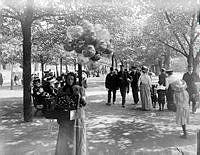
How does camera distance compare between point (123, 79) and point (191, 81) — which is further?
point (123, 79)

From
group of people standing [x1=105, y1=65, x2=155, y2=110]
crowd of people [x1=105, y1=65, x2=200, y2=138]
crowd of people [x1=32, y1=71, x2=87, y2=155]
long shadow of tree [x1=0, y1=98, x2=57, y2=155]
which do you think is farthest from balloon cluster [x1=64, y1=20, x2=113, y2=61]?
group of people standing [x1=105, y1=65, x2=155, y2=110]

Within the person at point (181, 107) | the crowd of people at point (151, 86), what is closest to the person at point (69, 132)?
the person at point (181, 107)

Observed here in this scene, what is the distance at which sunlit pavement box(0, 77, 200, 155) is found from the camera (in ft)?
22.3

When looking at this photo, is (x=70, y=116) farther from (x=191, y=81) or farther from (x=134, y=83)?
Answer: (x=134, y=83)

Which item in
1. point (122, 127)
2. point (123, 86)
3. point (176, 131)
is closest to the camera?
point (176, 131)

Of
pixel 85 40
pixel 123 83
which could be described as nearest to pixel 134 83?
pixel 123 83

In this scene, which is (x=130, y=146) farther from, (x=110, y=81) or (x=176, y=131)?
(x=110, y=81)

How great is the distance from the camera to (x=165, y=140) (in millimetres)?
7648

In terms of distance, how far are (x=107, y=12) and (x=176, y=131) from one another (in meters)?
4.80

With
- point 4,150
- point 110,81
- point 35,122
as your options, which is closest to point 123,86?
point 110,81

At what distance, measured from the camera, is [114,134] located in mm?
8367

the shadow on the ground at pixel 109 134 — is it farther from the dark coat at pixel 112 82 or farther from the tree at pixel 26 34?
the dark coat at pixel 112 82

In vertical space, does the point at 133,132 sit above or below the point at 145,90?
below

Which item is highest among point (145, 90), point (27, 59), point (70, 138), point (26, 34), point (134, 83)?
point (26, 34)
